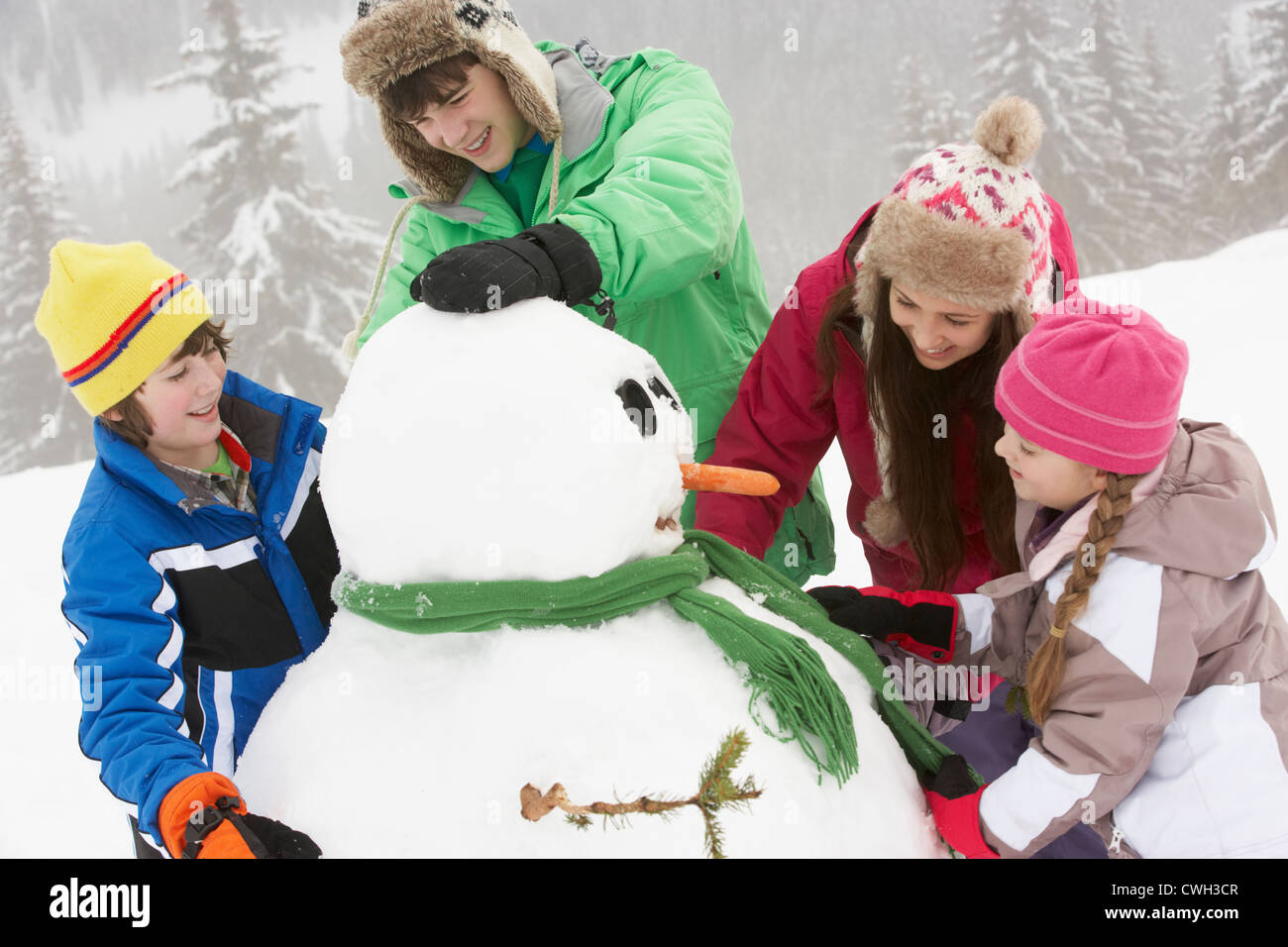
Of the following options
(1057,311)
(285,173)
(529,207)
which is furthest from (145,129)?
(1057,311)

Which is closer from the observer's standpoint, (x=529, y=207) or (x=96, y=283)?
(x=96, y=283)

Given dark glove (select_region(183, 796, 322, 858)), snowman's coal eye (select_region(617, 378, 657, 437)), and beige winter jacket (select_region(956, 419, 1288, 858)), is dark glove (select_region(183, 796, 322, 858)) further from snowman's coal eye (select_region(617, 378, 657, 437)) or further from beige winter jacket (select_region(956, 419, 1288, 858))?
beige winter jacket (select_region(956, 419, 1288, 858))

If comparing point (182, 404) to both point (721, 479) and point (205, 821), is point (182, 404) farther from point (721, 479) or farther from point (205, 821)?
point (721, 479)

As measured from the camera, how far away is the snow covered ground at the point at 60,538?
2.57 m

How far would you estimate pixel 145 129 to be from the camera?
13.2 metres

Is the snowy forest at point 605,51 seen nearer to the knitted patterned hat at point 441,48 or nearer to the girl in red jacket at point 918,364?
the girl in red jacket at point 918,364

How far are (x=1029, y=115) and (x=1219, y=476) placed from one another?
584 mm

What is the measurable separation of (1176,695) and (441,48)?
144 centimetres

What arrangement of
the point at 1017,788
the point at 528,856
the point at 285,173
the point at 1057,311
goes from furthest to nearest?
1. the point at 285,173
2. the point at 1057,311
3. the point at 1017,788
4. the point at 528,856

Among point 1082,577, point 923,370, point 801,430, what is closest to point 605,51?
point 801,430

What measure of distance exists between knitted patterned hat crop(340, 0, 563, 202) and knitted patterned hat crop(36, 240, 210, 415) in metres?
0.47

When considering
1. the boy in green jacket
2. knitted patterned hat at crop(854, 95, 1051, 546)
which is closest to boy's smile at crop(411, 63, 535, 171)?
the boy in green jacket

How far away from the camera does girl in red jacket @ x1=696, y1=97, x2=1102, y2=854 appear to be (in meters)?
1.43
